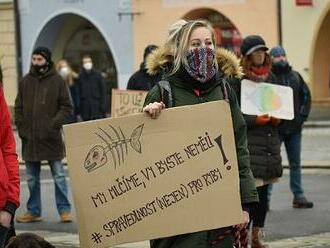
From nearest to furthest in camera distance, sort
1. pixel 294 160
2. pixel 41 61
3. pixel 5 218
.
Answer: pixel 5 218 < pixel 41 61 < pixel 294 160

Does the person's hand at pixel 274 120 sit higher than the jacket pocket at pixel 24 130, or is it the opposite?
the person's hand at pixel 274 120

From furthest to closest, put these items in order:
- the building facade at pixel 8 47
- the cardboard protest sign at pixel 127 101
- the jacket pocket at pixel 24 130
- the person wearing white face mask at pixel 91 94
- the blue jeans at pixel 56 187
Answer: the building facade at pixel 8 47, the person wearing white face mask at pixel 91 94, the cardboard protest sign at pixel 127 101, the blue jeans at pixel 56 187, the jacket pocket at pixel 24 130

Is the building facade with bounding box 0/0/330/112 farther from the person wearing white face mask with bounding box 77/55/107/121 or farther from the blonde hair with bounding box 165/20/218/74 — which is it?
the blonde hair with bounding box 165/20/218/74

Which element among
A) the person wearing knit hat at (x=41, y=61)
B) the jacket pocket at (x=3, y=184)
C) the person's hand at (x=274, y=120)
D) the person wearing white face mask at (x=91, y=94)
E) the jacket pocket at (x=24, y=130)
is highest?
the person wearing knit hat at (x=41, y=61)

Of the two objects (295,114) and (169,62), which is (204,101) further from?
(295,114)

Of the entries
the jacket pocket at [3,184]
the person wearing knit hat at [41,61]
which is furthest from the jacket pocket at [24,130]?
the jacket pocket at [3,184]

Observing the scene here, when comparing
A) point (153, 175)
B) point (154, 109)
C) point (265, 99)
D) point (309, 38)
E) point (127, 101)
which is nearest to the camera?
point (154, 109)

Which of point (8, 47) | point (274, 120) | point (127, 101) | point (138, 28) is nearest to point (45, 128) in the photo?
point (127, 101)

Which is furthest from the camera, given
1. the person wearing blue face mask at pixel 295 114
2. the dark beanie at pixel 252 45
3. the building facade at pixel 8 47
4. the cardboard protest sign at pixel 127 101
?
the building facade at pixel 8 47

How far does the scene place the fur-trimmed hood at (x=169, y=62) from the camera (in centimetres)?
519

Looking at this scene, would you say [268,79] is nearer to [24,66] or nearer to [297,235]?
[297,235]

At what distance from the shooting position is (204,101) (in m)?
5.12

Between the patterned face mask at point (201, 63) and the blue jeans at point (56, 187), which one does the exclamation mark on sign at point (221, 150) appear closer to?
the patterned face mask at point (201, 63)

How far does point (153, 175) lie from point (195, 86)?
475 mm
